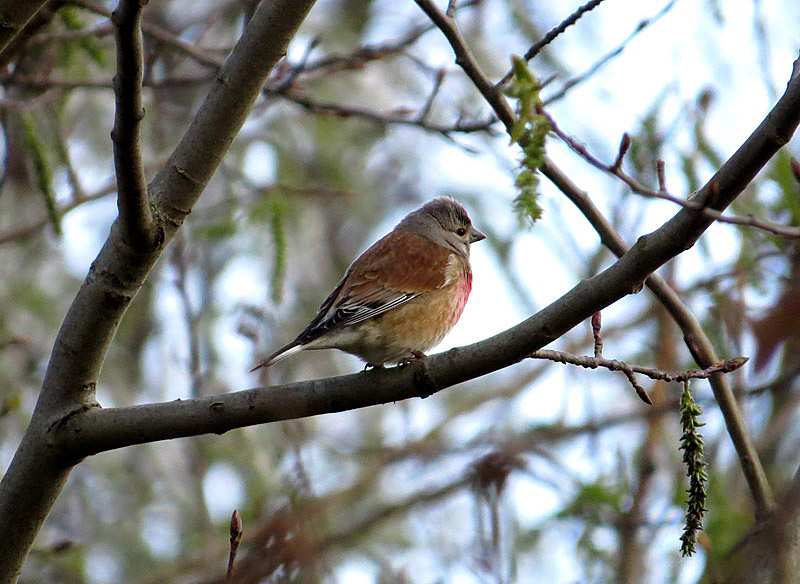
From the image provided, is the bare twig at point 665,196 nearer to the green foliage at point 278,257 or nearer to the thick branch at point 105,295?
the thick branch at point 105,295

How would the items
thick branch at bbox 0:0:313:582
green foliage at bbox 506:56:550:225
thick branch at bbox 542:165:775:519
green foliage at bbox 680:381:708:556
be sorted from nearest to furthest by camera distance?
green foliage at bbox 506:56:550:225 < green foliage at bbox 680:381:708:556 < thick branch at bbox 0:0:313:582 < thick branch at bbox 542:165:775:519

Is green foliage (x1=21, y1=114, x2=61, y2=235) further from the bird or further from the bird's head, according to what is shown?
the bird's head

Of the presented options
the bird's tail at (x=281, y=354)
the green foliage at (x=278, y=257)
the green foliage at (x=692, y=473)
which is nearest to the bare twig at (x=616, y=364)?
the green foliage at (x=692, y=473)

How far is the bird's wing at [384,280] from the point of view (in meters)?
4.48

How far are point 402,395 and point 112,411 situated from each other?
901 millimetres

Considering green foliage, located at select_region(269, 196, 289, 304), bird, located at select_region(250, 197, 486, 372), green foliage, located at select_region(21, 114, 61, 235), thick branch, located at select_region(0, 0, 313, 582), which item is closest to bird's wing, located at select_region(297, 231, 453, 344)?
bird, located at select_region(250, 197, 486, 372)

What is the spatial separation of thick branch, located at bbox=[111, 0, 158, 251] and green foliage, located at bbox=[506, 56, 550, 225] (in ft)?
3.11

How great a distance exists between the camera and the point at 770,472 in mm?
5895

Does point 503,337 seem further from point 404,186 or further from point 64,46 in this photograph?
point 404,186

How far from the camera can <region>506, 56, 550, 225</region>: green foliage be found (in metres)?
2.09

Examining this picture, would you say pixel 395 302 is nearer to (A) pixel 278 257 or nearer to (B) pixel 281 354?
(A) pixel 278 257

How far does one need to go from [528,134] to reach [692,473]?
1.06 meters

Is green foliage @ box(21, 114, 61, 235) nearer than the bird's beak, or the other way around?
green foliage @ box(21, 114, 61, 235)

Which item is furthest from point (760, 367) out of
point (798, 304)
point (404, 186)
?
point (404, 186)
